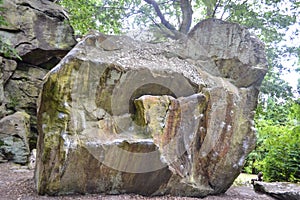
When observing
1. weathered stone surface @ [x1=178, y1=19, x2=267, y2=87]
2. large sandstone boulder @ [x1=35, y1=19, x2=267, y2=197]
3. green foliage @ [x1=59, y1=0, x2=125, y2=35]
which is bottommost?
large sandstone boulder @ [x1=35, y1=19, x2=267, y2=197]

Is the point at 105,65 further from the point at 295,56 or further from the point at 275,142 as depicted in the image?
the point at 295,56

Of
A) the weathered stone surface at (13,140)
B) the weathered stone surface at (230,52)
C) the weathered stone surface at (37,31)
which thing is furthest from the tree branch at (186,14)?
the weathered stone surface at (13,140)

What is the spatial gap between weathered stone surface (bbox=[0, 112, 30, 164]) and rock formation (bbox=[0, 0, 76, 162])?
0.67 m

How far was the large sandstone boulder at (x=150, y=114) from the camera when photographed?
3.16m

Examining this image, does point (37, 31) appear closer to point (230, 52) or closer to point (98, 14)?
point (98, 14)

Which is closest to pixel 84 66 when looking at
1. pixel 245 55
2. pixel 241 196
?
pixel 245 55

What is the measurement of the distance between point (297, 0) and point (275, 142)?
405cm

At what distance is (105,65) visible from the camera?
11.3 feet

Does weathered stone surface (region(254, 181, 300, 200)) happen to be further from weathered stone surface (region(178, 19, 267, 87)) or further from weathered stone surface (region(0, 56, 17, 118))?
weathered stone surface (region(0, 56, 17, 118))

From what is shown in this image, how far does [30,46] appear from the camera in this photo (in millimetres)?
7246

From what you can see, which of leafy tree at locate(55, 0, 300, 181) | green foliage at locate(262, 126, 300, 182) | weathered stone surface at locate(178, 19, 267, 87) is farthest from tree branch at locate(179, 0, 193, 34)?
green foliage at locate(262, 126, 300, 182)

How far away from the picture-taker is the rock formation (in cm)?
705

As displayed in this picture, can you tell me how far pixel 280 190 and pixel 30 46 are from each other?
6.67 meters

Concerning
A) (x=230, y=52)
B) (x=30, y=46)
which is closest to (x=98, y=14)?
(x=30, y=46)
